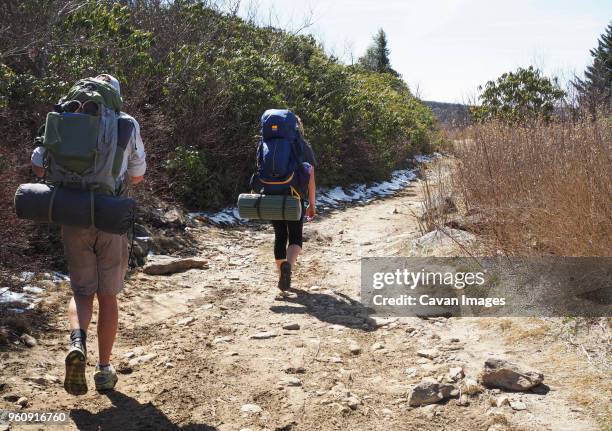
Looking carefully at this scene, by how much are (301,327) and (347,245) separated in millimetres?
3160

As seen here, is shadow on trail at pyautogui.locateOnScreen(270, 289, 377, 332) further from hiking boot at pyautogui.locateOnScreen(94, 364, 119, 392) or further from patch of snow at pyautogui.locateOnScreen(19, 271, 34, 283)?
patch of snow at pyautogui.locateOnScreen(19, 271, 34, 283)

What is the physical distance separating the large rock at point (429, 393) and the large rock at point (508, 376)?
0.23m

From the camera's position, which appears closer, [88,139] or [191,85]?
[88,139]

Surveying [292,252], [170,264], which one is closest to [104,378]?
[292,252]

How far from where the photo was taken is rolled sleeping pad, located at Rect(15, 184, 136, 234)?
2.89m

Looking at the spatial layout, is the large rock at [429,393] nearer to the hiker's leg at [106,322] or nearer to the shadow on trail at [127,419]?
the shadow on trail at [127,419]

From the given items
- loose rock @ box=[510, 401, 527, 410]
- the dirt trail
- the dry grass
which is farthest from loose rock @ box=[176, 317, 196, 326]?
the dry grass

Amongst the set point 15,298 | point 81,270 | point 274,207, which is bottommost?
point 15,298

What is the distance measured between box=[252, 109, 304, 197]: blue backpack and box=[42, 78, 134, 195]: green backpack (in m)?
2.14

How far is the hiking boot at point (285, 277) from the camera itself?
5445mm

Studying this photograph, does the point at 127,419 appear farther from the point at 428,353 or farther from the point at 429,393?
the point at 428,353

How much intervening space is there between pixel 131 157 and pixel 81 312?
0.91 metres

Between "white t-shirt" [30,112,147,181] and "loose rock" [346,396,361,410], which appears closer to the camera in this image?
"white t-shirt" [30,112,147,181]

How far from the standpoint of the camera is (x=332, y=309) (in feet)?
16.8
